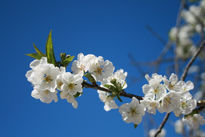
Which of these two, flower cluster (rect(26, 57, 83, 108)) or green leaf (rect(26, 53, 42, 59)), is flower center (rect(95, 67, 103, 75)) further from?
green leaf (rect(26, 53, 42, 59))

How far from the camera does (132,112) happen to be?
1.46 m

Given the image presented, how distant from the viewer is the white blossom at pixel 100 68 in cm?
143

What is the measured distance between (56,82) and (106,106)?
1.70 ft

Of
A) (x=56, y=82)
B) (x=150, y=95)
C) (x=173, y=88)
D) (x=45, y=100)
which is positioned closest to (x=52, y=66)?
(x=56, y=82)

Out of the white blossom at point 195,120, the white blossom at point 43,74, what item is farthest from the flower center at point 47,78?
the white blossom at point 195,120

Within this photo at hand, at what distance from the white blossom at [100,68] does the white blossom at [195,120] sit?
862 millimetres

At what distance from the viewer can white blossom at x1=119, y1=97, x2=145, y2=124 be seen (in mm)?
1419

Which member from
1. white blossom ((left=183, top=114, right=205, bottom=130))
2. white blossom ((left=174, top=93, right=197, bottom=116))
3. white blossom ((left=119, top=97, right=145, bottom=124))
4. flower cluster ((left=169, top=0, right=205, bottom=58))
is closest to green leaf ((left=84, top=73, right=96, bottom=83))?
white blossom ((left=119, top=97, right=145, bottom=124))

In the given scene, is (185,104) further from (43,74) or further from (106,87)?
(43,74)

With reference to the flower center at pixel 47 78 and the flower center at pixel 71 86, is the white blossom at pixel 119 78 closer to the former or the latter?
the flower center at pixel 71 86

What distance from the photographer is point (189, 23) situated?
5.82 m

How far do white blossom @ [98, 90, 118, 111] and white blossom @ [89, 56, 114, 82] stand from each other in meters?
0.19

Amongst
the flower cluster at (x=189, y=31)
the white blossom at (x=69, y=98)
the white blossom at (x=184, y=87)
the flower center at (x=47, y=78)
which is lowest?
the white blossom at (x=69, y=98)

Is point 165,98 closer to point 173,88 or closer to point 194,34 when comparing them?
point 173,88
